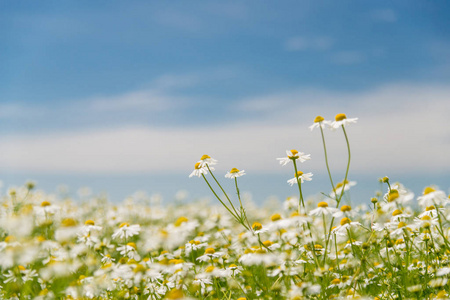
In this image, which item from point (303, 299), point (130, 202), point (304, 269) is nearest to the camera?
point (303, 299)

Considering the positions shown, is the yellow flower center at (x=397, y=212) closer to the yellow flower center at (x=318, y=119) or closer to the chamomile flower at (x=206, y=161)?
the yellow flower center at (x=318, y=119)

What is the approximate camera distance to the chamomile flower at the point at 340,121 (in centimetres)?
425

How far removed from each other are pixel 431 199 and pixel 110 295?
3.26 metres

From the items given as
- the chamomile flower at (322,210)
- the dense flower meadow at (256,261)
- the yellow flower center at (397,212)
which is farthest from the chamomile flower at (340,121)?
the yellow flower center at (397,212)

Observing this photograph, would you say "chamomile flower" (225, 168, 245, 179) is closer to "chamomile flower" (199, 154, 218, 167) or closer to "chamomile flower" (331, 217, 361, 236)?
"chamomile flower" (199, 154, 218, 167)

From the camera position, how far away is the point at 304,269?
423 cm

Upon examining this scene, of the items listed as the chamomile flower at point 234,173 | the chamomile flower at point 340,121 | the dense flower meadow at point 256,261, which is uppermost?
the chamomile flower at point 340,121

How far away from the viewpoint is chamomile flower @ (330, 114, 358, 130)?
425 cm

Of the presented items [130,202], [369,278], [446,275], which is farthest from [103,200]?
[446,275]

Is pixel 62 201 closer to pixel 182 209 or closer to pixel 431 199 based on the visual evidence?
pixel 182 209

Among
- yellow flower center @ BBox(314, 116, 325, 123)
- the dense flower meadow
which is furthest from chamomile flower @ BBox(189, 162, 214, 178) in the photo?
yellow flower center @ BBox(314, 116, 325, 123)

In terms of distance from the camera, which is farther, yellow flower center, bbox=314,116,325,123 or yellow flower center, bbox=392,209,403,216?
yellow flower center, bbox=392,209,403,216

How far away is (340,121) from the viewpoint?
4.34 metres

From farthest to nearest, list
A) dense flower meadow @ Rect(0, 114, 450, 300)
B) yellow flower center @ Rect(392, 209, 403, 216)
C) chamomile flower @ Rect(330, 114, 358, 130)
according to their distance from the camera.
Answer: yellow flower center @ Rect(392, 209, 403, 216) → chamomile flower @ Rect(330, 114, 358, 130) → dense flower meadow @ Rect(0, 114, 450, 300)
